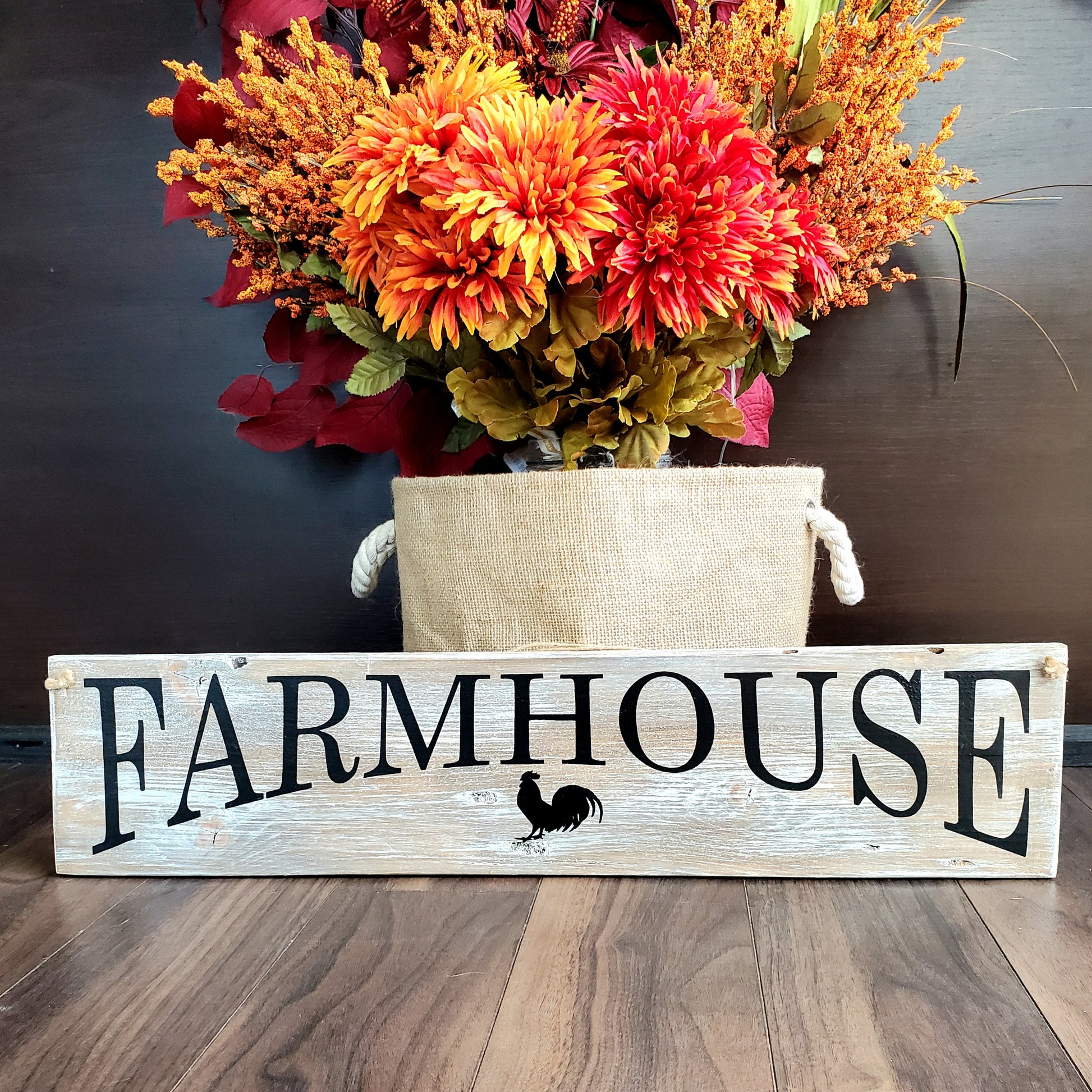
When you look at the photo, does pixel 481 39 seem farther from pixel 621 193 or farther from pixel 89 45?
pixel 89 45

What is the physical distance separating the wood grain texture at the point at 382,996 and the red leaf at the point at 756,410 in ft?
1.49

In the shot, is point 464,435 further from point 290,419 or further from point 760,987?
point 760,987

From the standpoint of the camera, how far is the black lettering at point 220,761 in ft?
2.04

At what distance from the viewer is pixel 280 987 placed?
48cm

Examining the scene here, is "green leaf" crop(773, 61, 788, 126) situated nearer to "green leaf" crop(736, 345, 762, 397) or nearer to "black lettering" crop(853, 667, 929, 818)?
"green leaf" crop(736, 345, 762, 397)

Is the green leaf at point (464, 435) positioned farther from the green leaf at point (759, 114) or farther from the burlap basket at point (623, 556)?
the green leaf at point (759, 114)

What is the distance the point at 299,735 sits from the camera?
620mm

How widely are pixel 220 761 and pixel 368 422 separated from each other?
34 centimetres

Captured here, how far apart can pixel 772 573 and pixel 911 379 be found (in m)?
0.38

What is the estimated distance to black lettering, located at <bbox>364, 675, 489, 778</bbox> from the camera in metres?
0.61

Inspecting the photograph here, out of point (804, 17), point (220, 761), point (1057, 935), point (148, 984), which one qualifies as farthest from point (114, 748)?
point (804, 17)

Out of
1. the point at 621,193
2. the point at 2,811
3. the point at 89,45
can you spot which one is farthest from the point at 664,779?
the point at 89,45

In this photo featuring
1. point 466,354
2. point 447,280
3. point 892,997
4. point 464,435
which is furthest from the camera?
point 464,435

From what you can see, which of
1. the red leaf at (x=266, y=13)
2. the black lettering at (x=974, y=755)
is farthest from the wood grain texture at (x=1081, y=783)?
the red leaf at (x=266, y=13)
